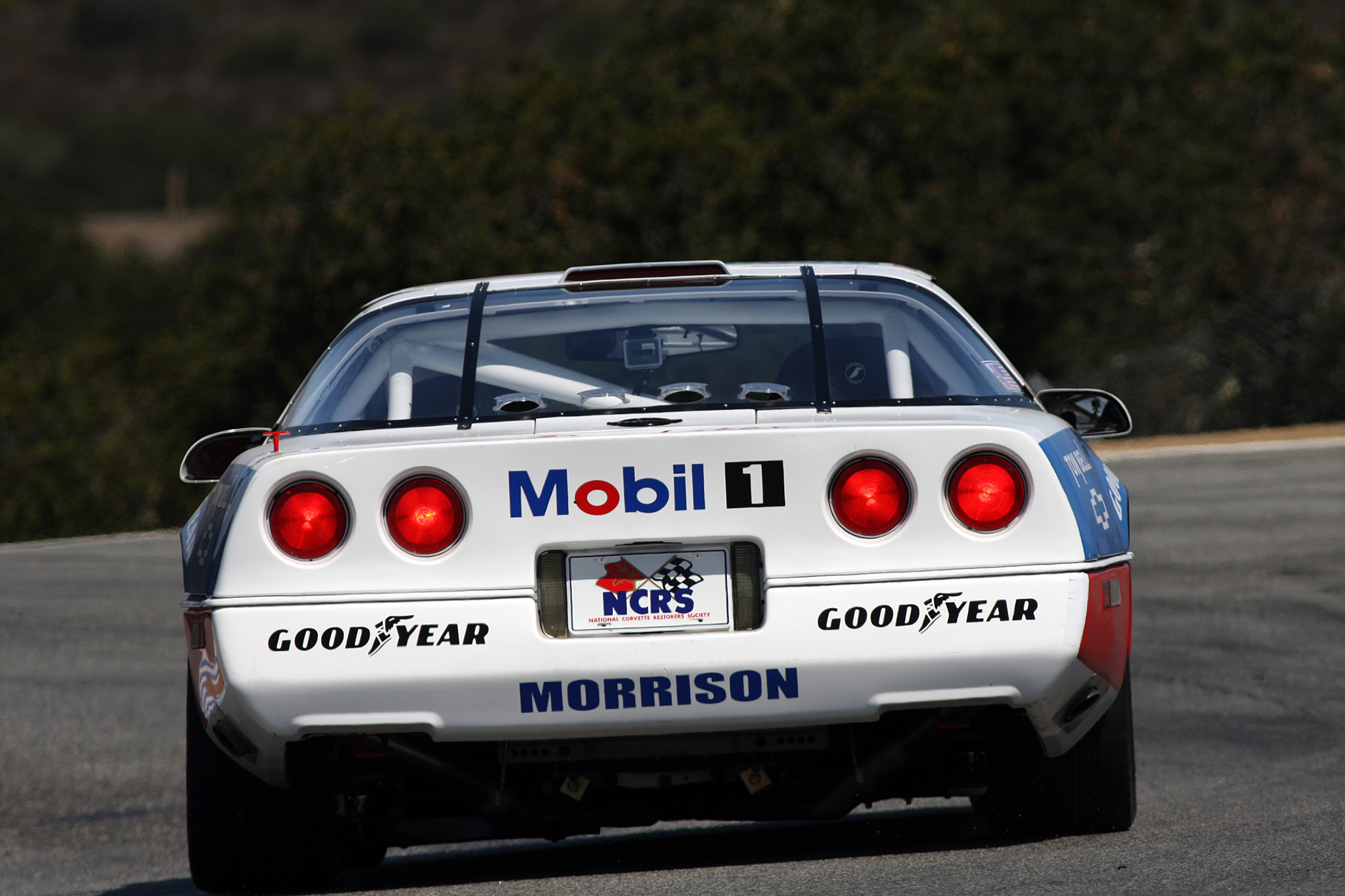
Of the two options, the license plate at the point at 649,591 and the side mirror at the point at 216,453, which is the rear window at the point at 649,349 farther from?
the license plate at the point at 649,591

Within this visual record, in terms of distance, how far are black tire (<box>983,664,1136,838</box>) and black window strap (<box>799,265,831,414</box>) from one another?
92 centimetres

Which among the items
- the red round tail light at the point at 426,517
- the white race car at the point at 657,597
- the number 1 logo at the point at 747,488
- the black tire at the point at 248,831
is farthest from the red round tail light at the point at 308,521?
the number 1 logo at the point at 747,488

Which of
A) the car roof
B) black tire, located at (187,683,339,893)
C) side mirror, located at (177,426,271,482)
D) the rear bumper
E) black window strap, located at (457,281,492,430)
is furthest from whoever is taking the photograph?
side mirror, located at (177,426,271,482)

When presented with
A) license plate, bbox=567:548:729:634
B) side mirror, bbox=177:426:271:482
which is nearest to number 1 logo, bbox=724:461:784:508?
license plate, bbox=567:548:729:634

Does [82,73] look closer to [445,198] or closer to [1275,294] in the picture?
[445,198]

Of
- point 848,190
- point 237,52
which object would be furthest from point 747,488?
point 237,52

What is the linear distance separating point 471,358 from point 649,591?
Result: 2.66ft

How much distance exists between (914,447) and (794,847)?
149 centimetres

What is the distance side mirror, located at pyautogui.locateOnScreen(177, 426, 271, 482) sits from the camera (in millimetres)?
5039

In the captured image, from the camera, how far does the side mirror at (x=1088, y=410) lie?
5.13m

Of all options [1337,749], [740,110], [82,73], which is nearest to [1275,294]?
[1337,749]

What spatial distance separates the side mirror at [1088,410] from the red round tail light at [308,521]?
208 cm

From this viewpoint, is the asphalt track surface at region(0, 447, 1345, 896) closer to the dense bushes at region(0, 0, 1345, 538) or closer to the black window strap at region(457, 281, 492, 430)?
the black window strap at region(457, 281, 492, 430)

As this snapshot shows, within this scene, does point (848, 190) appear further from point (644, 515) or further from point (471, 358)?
point (644, 515)
